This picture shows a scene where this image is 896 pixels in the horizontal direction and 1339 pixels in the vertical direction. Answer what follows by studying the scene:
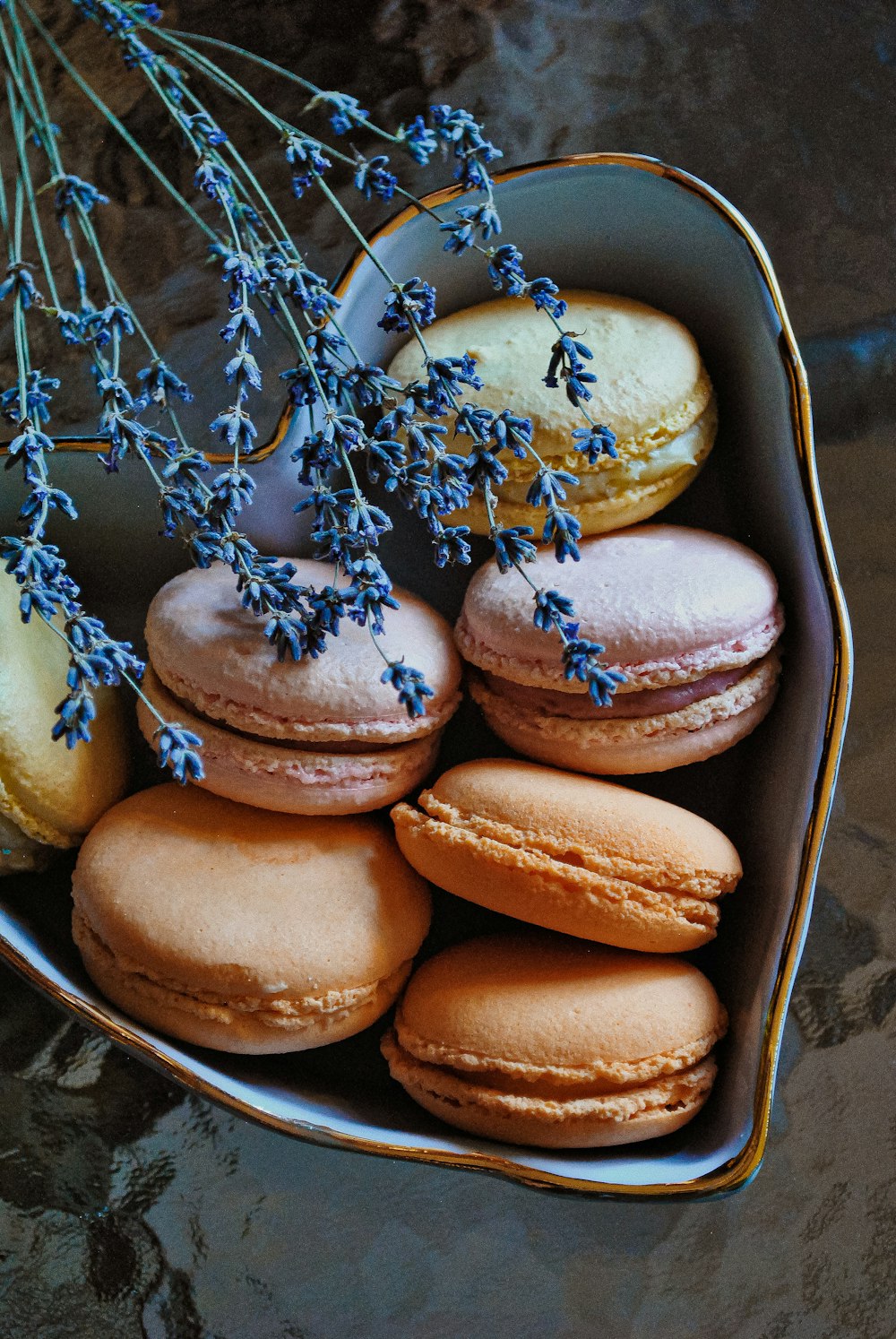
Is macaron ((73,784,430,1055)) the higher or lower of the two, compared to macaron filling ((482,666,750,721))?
lower

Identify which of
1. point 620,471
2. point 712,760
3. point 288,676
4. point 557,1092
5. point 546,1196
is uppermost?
point 620,471

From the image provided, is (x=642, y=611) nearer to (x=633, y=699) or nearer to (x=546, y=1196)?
(x=633, y=699)

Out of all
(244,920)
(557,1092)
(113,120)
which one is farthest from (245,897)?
(113,120)

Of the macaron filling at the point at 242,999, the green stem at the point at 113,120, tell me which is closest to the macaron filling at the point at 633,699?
the macaron filling at the point at 242,999

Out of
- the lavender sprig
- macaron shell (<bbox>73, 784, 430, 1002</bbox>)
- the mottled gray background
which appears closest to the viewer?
the lavender sprig

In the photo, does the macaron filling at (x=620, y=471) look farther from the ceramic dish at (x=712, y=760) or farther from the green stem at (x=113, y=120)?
the green stem at (x=113, y=120)

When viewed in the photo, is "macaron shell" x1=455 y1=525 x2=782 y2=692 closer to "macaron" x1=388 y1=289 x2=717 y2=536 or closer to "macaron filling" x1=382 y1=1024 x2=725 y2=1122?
"macaron" x1=388 y1=289 x2=717 y2=536

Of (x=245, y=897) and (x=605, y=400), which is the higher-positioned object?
(x=605, y=400)

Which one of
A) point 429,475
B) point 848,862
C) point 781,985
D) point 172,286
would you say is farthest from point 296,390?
point 848,862

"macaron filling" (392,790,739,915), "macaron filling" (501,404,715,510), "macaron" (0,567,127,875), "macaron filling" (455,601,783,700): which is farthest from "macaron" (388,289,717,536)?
"macaron" (0,567,127,875)
